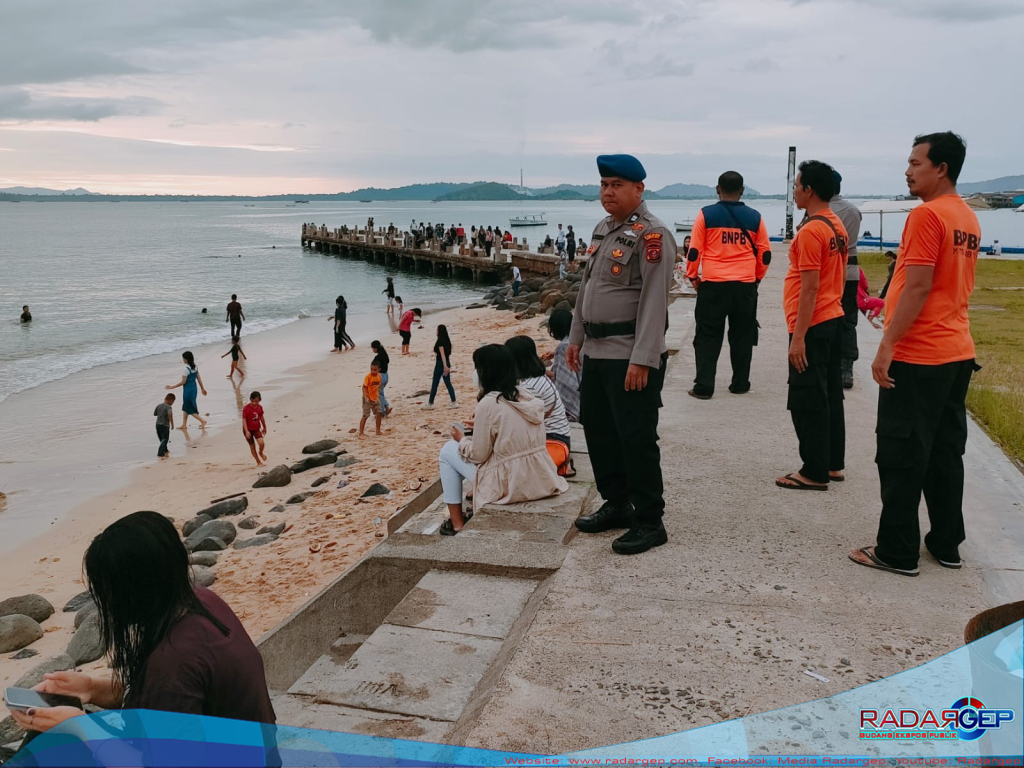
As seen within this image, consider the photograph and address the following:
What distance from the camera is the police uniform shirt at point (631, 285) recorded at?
11.6 feet

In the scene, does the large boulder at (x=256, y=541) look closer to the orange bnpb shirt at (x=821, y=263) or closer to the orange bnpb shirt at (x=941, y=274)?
the orange bnpb shirt at (x=821, y=263)

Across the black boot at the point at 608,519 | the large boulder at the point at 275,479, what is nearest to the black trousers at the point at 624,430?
the black boot at the point at 608,519

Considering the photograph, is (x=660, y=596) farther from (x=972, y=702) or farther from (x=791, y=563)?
(x=972, y=702)

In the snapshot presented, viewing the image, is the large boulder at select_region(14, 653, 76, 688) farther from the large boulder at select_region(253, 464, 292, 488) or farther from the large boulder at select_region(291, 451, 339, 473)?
the large boulder at select_region(291, 451, 339, 473)

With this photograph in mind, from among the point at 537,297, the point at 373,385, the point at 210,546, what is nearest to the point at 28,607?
the point at 210,546

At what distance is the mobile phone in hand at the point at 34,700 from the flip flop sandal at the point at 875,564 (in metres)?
3.07

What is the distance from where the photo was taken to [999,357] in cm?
909

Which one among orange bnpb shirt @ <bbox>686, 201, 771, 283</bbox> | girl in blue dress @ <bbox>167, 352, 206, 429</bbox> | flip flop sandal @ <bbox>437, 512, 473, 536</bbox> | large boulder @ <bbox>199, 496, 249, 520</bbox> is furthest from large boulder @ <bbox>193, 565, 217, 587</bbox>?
girl in blue dress @ <bbox>167, 352, 206, 429</bbox>

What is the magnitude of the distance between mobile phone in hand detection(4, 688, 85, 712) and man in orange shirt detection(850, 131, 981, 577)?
305 cm

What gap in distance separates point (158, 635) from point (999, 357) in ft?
32.0

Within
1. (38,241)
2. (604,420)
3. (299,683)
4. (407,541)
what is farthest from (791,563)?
(38,241)

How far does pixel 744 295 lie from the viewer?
651 centimetres

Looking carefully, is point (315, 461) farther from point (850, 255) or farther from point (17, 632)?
point (850, 255)

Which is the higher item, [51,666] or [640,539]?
[640,539]
